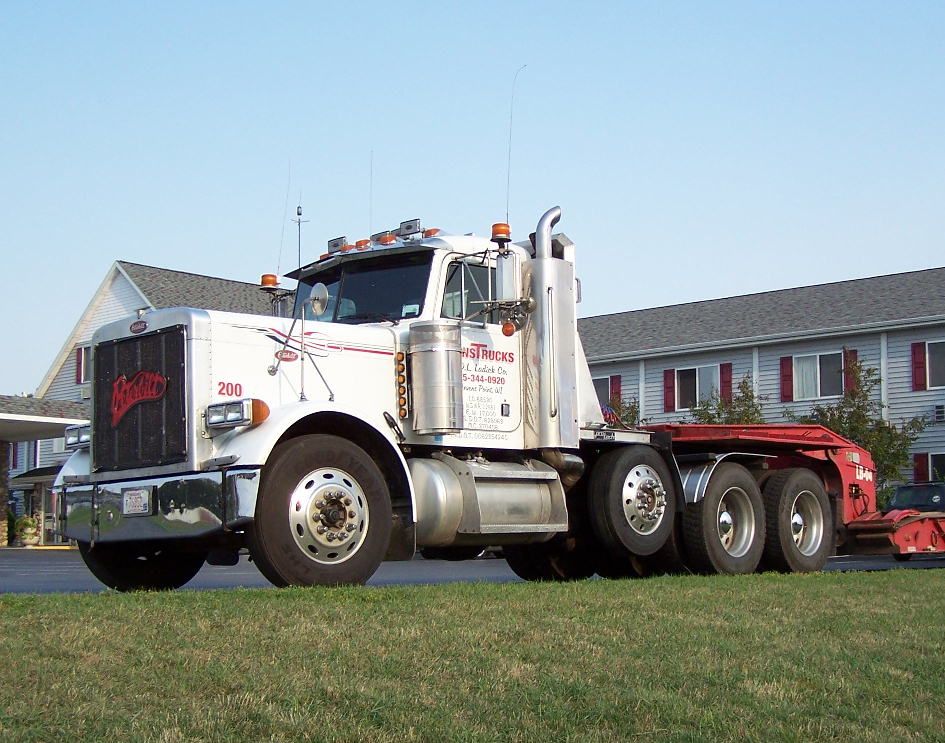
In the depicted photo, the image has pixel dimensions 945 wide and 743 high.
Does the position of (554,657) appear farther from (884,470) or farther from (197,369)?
(884,470)

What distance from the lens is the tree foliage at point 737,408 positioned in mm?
36312

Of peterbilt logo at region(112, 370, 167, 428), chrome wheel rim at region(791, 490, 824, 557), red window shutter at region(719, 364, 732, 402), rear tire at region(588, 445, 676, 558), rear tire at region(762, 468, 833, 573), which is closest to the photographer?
peterbilt logo at region(112, 370, 167, 428)

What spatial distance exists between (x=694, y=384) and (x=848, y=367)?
5958mm

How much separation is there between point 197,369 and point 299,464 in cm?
111

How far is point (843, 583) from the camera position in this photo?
11.2m

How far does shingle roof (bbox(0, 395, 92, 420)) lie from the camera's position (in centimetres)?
3488

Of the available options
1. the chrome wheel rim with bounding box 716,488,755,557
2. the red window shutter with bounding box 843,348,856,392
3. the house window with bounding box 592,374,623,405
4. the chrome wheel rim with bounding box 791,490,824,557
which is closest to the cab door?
the chrome wheel rim with bounding box 716,488,755,557

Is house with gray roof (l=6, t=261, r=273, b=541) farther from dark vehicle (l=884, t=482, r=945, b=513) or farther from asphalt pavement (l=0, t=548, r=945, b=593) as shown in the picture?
dark vehicle (l=884, t=482, r=945, b=513)

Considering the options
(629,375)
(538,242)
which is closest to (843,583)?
(538,242)

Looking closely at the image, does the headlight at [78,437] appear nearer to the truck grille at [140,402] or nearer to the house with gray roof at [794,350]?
the truck grille at [140,402]

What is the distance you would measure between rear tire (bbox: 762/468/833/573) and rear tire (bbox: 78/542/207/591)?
6000 mm

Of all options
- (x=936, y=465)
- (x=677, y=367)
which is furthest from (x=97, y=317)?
(x=936, y=465)

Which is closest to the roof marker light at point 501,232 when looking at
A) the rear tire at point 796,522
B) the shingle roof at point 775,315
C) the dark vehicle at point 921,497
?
the rear tire at point 796,522

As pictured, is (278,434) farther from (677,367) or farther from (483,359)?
(677,367)
